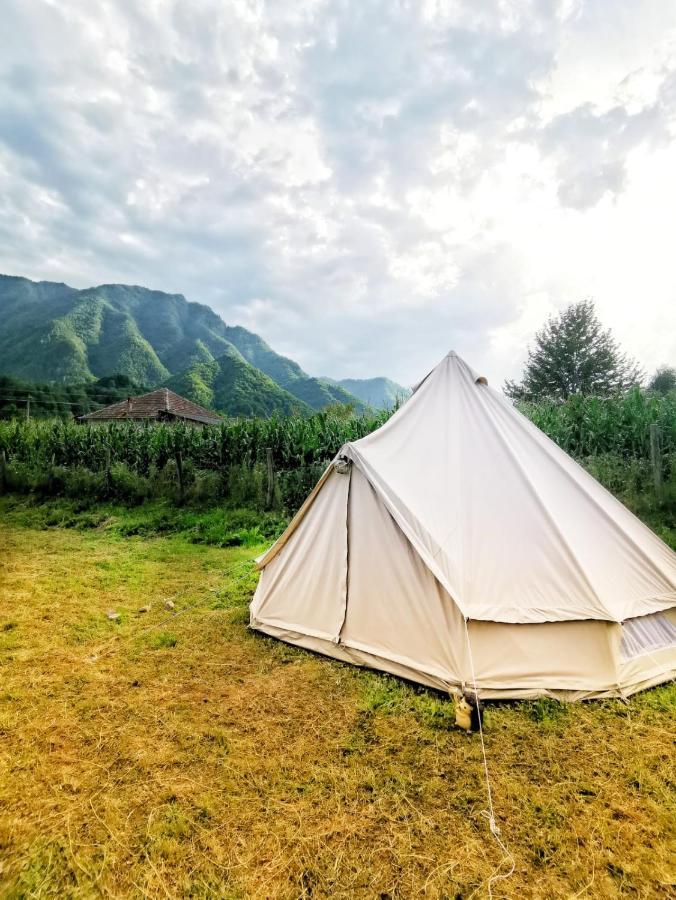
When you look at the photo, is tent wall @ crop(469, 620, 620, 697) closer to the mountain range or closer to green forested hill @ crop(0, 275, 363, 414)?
the mountain range

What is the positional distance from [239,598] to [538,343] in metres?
23.5

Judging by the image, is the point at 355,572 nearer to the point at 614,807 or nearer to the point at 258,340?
the point at 614,807

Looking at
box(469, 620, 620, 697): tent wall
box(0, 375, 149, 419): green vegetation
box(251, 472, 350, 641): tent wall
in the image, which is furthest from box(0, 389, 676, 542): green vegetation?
box(0, 375, 149, 419): green vegetation

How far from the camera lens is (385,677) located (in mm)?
3100

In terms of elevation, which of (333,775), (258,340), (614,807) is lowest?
(333,775)

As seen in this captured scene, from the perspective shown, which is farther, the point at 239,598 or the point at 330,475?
the point at 239,598

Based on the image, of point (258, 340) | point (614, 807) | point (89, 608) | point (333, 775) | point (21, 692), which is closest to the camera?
point (614, 807)

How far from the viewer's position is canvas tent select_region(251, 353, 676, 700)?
2.80 metres

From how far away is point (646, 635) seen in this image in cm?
296

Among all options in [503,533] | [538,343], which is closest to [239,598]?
[503,533]

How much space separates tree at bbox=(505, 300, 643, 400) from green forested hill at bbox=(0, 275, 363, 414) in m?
14.3

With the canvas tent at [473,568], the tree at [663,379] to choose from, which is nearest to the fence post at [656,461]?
the canvas tent at [473,568]

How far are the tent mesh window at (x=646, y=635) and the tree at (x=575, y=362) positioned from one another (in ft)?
63.9

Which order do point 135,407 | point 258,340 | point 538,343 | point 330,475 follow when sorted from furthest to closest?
point 258,340 < point 135,407 < point 538,343 < point 330,475
